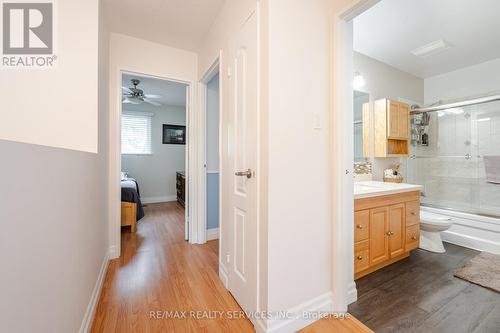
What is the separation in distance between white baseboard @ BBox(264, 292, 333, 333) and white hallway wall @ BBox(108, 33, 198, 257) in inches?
76.8

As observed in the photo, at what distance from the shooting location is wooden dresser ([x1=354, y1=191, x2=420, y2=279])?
1.75m

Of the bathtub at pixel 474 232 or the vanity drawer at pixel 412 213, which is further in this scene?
the bathtub at pixel 474 232

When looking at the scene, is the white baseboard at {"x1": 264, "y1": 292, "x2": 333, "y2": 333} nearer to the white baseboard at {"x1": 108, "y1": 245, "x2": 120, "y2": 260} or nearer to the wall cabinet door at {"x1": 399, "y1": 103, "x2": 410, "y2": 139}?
the white baseboard at {"x1": 108, "y1": 245, "x2": 120, "y2": 260}

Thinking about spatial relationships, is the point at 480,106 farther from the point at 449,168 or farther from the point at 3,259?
the point at 3,259

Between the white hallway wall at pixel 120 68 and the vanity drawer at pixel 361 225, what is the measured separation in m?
2.45

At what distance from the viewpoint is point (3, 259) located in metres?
0.55

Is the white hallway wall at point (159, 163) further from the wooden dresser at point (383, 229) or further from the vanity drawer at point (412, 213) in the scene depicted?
the vanity drawer at point (412, 213)

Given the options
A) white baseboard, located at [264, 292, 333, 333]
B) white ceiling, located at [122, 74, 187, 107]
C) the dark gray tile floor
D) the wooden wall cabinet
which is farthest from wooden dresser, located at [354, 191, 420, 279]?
white ceiling, located at [122, 74, 187, 107]

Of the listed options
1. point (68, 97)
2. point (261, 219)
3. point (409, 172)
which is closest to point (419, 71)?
point (409, 172)

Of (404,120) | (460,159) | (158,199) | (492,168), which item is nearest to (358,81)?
(404,120)

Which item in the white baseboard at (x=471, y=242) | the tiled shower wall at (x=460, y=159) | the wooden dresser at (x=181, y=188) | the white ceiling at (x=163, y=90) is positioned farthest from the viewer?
the wooden dresser at (x=181, y=188)

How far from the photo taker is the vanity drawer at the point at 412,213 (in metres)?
2.15

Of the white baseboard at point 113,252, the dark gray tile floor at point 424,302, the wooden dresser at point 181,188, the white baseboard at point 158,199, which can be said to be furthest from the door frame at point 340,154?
the white baseboard at point 158,199

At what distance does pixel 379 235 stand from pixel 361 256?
30 centimetres
